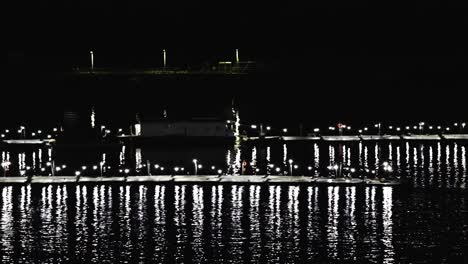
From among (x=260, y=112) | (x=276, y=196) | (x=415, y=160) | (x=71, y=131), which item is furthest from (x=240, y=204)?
(x=260, y=112)

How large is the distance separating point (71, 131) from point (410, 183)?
18365mm

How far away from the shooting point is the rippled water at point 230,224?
78.9 ft

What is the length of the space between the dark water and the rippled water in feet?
0.09

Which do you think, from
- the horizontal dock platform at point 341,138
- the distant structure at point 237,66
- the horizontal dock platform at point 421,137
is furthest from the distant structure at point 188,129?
the distant structure at point 237,66

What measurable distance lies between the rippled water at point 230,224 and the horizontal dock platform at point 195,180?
0.59 meters

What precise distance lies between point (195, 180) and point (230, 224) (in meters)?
6.29

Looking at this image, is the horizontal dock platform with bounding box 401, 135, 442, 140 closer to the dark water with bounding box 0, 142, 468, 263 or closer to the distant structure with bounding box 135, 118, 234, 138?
the distant structure with bounding box 135, 118, 234, 138

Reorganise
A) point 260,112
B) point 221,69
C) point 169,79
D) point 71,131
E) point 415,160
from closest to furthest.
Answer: point 415,160 → point 71,131 → point 260,112 → point 221,69 → point 169,79

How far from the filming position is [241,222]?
2750cm

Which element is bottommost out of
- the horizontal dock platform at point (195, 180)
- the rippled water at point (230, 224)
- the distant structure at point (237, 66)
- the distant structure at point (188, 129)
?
the rippled water at point (230, 224)

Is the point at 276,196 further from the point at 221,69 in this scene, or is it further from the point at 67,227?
the point at 221,69

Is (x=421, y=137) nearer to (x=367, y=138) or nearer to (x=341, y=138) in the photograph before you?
(x=367, y=138)

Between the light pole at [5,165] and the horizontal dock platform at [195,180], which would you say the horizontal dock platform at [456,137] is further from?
the light pole at [5,165]

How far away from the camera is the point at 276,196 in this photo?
102 feet
